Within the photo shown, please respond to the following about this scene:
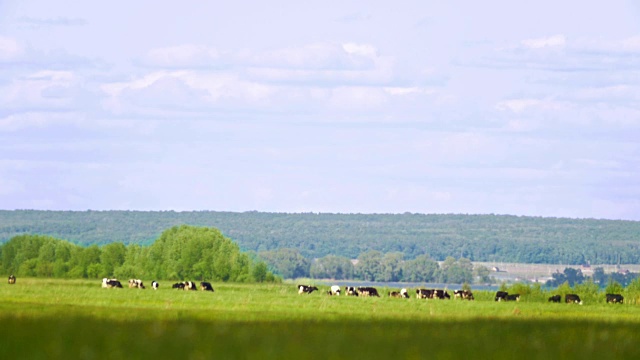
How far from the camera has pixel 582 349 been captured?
35062mm

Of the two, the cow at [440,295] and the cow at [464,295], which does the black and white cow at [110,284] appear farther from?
the cow at [464,295]

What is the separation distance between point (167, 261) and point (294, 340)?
91.2 meters

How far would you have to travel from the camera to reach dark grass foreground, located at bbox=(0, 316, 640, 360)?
30141 mm

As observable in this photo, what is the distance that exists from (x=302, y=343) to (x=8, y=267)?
11222cm

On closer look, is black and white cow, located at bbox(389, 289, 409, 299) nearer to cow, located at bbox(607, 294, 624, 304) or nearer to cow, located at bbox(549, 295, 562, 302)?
cow, located at bbox(549, 295, 562, 302)

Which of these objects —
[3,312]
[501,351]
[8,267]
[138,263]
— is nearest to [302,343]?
[501,351]

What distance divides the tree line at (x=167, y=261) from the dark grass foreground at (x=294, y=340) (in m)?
76.6

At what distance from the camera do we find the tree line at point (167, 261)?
121 m

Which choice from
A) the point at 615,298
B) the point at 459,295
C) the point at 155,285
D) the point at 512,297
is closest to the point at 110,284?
the point at 155,285

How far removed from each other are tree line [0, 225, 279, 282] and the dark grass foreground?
251 ft

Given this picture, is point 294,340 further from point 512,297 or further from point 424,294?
point 512,297

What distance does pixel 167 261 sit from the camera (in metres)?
125

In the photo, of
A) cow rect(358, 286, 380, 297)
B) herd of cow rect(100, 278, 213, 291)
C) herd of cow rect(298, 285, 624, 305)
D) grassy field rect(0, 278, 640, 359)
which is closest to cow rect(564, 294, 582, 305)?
herd of cow rect(298, 285, 624, 305)

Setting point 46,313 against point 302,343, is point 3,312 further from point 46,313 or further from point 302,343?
point 302,343
